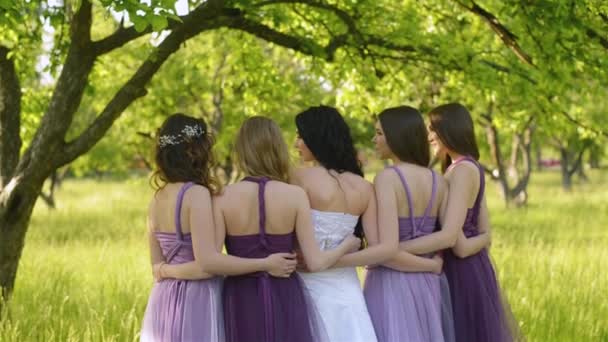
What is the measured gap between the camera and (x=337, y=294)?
13.7 feet

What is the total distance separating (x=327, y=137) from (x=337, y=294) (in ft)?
2.76

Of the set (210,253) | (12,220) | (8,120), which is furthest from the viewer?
(8,120)

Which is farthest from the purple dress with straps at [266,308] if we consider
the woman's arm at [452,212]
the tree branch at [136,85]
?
the tree branch at [136,85]

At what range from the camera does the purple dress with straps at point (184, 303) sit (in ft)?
13.2

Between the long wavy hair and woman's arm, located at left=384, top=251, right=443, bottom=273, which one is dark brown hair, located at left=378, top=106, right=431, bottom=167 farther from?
woman's arm, located at left=384, top=251, right=443, bottom=273

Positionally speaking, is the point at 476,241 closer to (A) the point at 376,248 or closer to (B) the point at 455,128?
(B) the point at 455,128

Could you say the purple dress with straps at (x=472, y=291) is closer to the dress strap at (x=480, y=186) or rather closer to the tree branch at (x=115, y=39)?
the dress strap at (x=480, y=186)

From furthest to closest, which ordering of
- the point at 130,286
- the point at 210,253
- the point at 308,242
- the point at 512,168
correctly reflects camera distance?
the point at 512,168
the point at 130,286
the point at 308,242
the point at 210,253

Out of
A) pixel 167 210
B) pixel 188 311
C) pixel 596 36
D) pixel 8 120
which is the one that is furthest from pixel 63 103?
pixel 596 36

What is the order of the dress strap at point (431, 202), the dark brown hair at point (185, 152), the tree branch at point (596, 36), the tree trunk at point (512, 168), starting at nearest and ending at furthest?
the dark brown hair at point (185, 152), the dress strap at point (431, 202), the tree branch at point (596, 36), the tree trunk at point (512, 168)

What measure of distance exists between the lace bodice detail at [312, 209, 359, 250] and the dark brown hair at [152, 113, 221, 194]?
0.57m

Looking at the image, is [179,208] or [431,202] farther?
[431,202]

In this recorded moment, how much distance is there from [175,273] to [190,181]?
1.67 ft

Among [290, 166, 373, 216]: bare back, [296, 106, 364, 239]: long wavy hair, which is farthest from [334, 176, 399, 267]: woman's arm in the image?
[296, 106, 364, 239]: long wavy hair
